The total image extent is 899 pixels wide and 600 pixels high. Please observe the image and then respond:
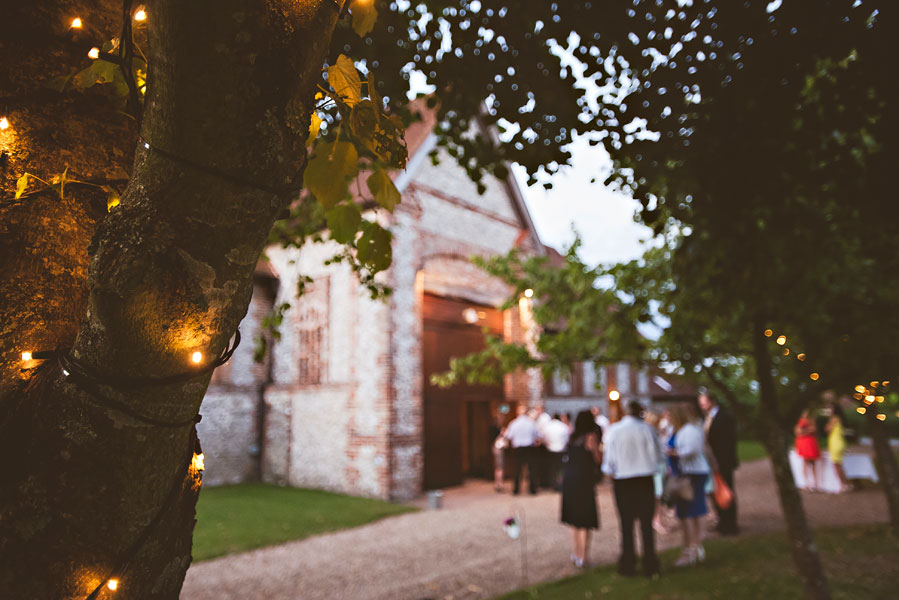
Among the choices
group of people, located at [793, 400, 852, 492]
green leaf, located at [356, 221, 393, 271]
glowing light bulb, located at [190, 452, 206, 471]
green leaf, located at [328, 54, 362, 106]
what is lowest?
group of people, located at [793, 400, 852, 492]

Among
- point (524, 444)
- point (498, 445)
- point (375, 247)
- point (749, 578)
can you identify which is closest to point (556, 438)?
point (524, 444)

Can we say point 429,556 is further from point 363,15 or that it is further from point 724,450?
point 363,15

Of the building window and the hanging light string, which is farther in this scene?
the building window

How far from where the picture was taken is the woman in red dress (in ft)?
41.7

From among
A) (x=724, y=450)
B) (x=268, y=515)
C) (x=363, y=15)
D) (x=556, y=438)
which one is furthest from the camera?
(x=556, y=438)

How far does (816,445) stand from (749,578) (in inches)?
357

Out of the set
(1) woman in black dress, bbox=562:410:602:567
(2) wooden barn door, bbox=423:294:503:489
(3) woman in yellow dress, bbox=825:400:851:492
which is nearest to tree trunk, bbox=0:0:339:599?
(1) woman in black dress, bbox=562:410:602:567

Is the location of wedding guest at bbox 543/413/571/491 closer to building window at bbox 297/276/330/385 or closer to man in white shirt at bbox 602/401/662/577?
building window at bbox 297/276/330/385

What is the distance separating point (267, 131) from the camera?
106cm

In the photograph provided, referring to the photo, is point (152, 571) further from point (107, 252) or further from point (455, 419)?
point (455, 419)

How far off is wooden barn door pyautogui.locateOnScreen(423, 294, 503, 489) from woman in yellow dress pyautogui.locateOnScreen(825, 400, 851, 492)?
781 centimetres

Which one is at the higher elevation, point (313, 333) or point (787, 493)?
point (313, 333)

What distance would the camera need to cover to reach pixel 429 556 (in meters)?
7.24

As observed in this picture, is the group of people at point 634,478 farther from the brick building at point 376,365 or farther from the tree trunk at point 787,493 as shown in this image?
the brick building at point 376,365
